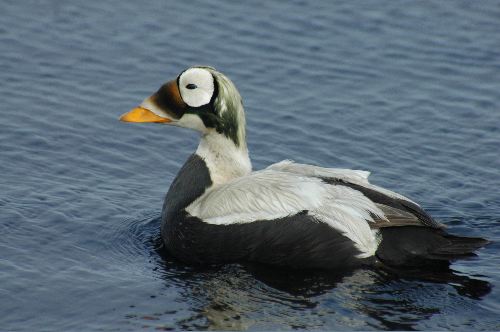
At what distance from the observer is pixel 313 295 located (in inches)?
393

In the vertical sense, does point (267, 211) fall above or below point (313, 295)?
above

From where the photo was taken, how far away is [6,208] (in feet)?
37.8

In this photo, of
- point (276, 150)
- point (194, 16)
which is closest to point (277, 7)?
point (194, 16)

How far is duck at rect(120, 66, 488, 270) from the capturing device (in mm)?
10336

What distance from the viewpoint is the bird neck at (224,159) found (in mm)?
11125

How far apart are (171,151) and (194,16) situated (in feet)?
11.3

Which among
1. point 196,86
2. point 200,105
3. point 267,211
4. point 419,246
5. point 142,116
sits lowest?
point 419,246

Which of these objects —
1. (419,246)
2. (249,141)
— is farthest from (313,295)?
(249,141)

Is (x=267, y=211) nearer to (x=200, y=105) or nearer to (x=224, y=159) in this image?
(x=224, y=159)

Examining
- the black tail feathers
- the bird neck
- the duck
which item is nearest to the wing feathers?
the duck

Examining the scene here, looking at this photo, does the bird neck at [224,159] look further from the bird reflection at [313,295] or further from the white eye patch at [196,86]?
the bird reflection at [313,295]

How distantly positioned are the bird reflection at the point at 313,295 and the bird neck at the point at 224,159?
3.16 ft

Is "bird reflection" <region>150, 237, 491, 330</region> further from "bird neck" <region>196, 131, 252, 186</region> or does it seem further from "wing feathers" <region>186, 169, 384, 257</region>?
"bird neck" <region>196, 131, 252, 186</region>

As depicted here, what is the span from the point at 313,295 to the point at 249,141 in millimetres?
3625
